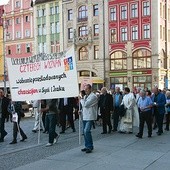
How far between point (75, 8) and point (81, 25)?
2871mm

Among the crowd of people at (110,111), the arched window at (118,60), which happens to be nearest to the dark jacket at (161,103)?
the crowd of people at (110,111)

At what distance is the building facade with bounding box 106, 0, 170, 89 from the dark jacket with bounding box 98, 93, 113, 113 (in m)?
32.9

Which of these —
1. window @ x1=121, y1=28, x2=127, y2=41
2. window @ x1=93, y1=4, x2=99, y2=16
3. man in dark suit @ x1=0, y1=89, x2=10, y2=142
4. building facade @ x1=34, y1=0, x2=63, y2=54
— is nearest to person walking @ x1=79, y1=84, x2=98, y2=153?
man in dark suit @ x1=0, y1=89, x2=10, y2=142

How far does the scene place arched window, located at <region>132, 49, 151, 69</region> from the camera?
47338mm

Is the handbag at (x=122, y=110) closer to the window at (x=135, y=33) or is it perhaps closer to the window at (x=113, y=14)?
the window at (x=135, y=33)

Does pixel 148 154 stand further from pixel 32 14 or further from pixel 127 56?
pixel 32 14

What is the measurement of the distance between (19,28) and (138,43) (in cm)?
2333

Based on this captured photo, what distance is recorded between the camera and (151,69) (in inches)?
1836

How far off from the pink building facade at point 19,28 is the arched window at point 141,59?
19.5 m

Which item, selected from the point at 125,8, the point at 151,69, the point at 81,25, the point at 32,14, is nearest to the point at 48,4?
the point at 32,14

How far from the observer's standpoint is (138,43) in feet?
157

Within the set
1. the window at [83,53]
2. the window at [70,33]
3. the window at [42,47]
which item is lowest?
the window at [83,53]

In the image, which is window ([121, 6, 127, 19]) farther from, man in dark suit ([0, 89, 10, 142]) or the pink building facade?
man in dark suit ([0, 89, 10, 142])

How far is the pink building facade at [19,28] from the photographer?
6016 cm
